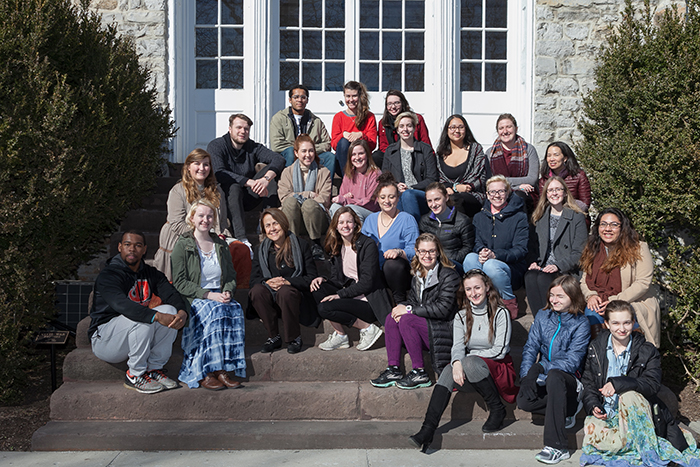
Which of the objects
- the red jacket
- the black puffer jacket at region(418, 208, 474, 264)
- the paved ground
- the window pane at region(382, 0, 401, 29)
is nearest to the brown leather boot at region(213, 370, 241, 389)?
the paved ground

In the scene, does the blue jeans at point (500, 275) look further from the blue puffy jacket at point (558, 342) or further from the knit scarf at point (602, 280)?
the knit scarf at point (602, 280)

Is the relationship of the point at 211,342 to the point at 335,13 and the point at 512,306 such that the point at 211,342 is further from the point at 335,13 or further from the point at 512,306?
the point at 335,13

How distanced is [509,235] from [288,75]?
14.6ft

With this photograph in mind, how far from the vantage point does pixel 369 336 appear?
5.27 meters

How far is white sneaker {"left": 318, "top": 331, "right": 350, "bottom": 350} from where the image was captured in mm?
5234

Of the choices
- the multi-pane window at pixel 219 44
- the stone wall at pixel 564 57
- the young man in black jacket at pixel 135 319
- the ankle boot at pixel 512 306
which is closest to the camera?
the young man in black jacket at pixel 135 319

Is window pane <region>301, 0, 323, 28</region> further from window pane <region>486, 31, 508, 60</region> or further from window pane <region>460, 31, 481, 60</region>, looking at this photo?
window pane <region>486, 31, 508, 60</region>

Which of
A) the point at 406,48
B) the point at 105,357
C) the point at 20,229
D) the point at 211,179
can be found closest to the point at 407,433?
the point at 105,357

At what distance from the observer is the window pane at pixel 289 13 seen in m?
8.80

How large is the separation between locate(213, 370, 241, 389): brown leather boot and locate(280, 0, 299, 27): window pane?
217 inches

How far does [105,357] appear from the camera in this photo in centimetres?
486

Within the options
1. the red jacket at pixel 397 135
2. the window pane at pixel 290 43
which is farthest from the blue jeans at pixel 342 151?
the window pane at pixel 290 43

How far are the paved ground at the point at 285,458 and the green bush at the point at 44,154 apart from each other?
1.11 metres

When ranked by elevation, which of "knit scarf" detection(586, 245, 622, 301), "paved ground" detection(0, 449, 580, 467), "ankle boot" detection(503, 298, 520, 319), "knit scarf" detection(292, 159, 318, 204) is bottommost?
"paved ground" detection(0, 449, 580, 467)
